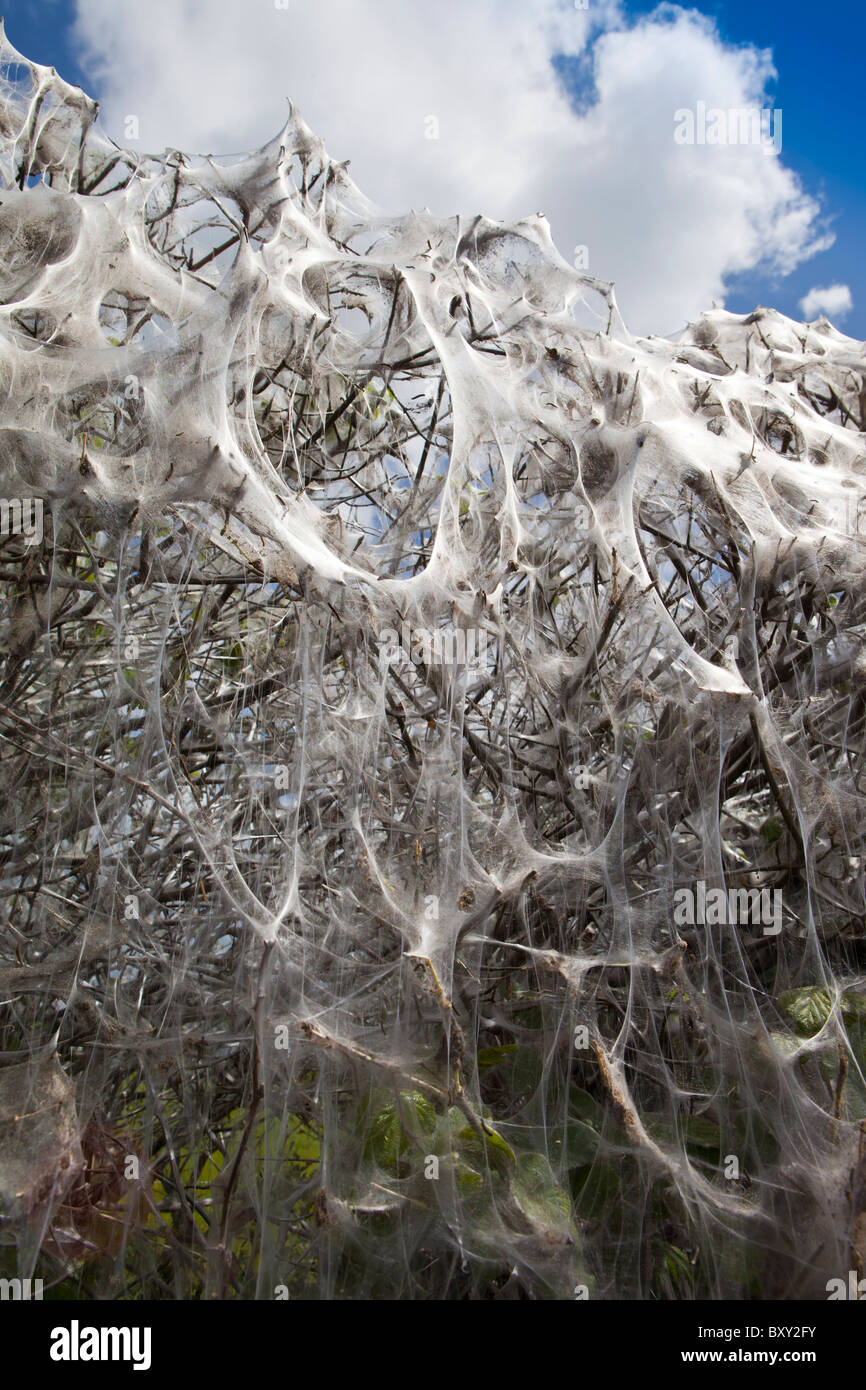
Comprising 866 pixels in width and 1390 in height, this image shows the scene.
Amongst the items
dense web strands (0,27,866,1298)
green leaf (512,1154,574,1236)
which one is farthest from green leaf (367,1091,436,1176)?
green leaf (512,1154,574,1236)

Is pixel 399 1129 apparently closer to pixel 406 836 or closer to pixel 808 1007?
pixel 406 836

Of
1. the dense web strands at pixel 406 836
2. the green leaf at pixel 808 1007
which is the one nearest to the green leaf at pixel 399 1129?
the dense web strands at pixel 406 836

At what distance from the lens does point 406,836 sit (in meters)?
2.93

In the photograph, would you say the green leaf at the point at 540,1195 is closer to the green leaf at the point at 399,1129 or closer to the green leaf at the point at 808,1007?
the green leaf at the point at 399,1129

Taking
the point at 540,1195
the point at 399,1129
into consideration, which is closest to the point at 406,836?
the point at 399,1129

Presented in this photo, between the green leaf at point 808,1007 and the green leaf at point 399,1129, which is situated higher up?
the green leaf at point 808,1007

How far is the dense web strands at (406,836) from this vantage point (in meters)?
2.43

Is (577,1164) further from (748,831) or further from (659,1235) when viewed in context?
(748,831)

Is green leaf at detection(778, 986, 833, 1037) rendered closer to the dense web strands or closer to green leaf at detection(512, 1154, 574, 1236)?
the dense web strands

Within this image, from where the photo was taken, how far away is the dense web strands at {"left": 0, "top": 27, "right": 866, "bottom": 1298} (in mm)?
2430

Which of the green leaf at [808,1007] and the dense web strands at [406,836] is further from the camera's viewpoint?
the green leaf at [808,1007]

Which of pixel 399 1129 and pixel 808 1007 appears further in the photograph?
pixel 808 1007

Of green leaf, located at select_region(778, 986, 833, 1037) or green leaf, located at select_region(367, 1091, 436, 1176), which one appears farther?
green leaf, located at select_region(778, 986, 833, 1037)
